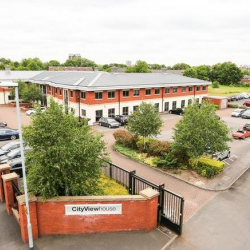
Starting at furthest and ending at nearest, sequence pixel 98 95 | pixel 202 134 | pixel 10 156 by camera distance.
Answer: pixel 98 95 → pixel 10 156 → pixel 202 134

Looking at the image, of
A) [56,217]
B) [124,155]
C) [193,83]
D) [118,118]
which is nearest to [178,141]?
[124,155]

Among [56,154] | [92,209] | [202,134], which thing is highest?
[56,154]

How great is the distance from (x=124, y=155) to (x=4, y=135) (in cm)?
1370

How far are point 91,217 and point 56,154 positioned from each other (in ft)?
10.1

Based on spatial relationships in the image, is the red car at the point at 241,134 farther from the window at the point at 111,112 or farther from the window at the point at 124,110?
the window at the point at 111,112

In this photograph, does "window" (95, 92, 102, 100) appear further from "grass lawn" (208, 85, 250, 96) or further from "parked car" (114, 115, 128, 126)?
"grass lawn" (208, 85, 250, 96)

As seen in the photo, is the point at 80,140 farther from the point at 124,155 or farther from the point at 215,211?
the point at 124,155

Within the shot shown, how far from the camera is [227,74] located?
102625 mm

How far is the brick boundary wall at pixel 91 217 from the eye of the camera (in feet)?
32.5

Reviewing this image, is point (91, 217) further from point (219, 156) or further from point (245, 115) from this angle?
point (245, 115)

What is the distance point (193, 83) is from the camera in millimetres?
48500

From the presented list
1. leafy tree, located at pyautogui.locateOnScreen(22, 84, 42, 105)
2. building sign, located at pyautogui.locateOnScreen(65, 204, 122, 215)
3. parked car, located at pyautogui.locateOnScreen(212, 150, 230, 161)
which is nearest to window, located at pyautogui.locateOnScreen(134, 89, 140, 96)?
leafy tree, located at pyautogui.locateOnScreen(22, 84, 42, 105)

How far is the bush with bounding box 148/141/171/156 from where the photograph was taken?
63.4ft

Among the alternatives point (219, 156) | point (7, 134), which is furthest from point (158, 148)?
point (7, 134)
